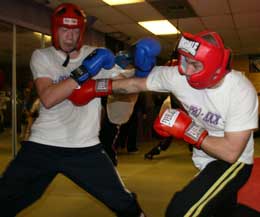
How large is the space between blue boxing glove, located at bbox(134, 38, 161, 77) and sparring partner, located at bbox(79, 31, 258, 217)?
A: 0.82ft

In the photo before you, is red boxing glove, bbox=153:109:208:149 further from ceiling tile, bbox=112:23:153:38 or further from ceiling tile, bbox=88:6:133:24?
ceiling tile, bbox=112:23:153:38

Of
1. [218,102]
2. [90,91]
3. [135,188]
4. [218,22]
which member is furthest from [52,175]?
[218,22]

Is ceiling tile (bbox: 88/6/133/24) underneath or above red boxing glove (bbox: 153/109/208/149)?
above

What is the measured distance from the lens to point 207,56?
1645 millimetres

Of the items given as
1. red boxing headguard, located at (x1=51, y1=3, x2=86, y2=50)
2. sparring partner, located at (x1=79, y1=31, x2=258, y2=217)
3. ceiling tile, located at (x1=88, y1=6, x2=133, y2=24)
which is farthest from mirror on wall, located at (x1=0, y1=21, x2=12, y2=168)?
sparring partner, located at (x1=79, y1=31, x2=258, y2=217)

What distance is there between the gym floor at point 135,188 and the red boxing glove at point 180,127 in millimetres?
1576

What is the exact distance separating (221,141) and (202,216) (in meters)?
0.33

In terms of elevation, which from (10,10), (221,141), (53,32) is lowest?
(221,141)

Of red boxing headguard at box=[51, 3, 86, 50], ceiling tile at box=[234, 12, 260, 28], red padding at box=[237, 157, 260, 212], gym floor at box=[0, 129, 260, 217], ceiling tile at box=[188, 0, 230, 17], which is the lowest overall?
gym floor at box=[0, 129, 260, 217]

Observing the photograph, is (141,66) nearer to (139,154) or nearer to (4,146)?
(139,154)

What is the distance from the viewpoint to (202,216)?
5.51 feet

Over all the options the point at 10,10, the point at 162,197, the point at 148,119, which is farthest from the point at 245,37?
the point at 162,197

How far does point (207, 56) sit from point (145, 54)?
0.46 m

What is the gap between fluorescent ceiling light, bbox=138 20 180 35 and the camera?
7.32 meters
